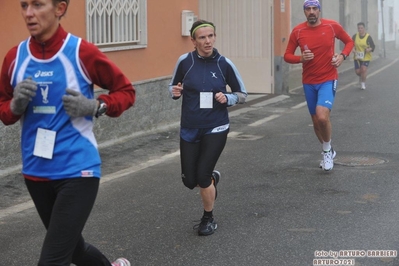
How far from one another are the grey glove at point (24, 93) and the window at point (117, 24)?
7346 millimetres

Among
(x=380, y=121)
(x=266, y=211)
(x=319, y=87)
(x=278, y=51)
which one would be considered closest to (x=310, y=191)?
(x=266, y=211)

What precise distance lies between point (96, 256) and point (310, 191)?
395 centimetres

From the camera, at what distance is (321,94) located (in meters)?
9.31

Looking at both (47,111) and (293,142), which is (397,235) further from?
(293,142)

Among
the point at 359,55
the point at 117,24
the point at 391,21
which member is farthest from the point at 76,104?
the point at 391,21

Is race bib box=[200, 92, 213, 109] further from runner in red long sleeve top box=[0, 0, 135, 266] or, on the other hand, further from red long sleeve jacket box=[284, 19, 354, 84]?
red long sleeve jacket box=[284, 19, 354, 84]

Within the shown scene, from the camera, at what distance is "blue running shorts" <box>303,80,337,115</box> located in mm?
9258

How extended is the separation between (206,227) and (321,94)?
322 cm

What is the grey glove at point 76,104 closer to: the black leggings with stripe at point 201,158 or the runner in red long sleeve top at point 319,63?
the black leggings with stripe at point 201,158

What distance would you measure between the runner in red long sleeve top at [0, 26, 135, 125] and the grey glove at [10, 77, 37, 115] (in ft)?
0.46

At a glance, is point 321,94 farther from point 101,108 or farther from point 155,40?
point 101,108

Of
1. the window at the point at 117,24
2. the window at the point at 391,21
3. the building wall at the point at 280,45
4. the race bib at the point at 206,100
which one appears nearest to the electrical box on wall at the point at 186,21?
the window at the point at 117,24

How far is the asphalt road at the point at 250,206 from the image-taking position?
6.09 m

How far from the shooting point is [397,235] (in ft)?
21.0
